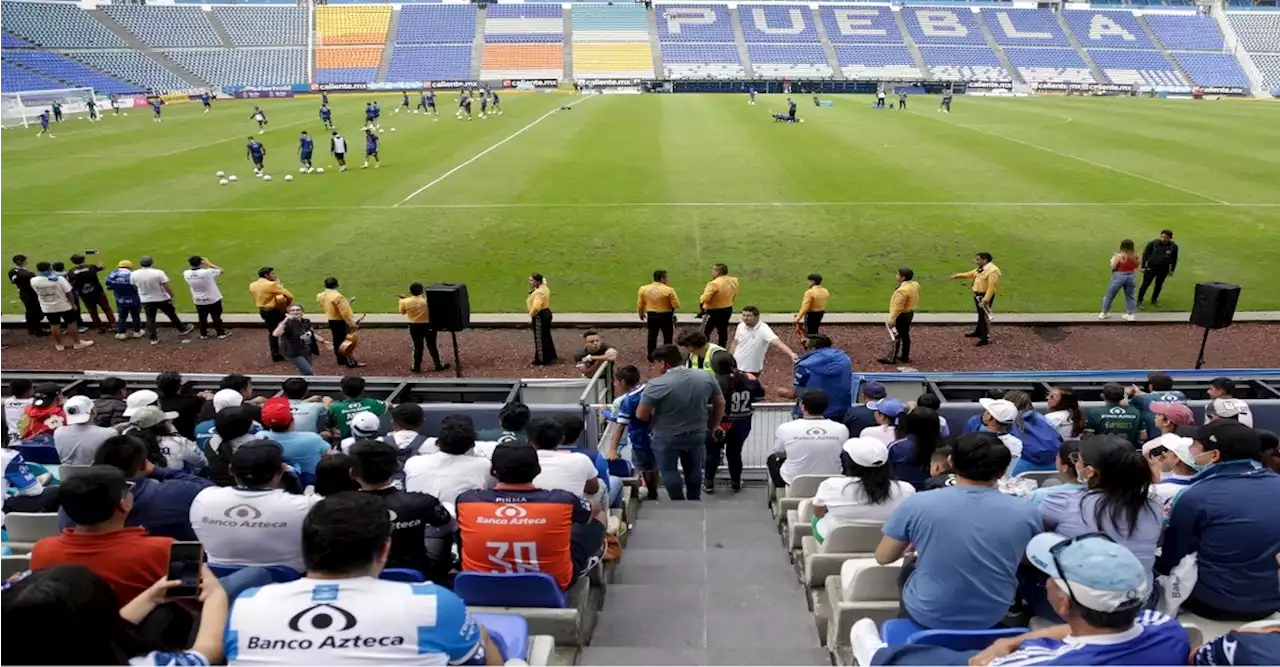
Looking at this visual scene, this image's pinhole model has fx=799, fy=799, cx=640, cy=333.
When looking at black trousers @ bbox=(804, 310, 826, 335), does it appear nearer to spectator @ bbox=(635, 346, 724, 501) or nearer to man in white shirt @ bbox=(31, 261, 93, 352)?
spectator @ bbox=(635, 346, 724, 501)

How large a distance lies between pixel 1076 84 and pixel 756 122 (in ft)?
159

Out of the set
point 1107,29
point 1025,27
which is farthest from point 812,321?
point 1107,29

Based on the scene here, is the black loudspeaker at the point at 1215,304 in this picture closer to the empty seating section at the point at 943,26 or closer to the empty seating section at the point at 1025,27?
the empty seating section at the point at 943,26

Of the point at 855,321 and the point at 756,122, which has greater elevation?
the point at 756,122

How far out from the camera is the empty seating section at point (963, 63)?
79375 mm

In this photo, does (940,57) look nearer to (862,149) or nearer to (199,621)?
(862,149)

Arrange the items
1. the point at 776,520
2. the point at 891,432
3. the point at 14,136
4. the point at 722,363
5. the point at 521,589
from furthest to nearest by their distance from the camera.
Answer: the point at 14,136 → the point at 722,363 → the point at 776,520 → the point at 891,432 → the point at 521,589

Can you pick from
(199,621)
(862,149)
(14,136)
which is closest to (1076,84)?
(862,149)

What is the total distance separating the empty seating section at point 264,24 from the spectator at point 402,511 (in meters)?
90.4

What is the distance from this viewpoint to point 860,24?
299ft

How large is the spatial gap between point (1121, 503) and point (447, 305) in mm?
8730

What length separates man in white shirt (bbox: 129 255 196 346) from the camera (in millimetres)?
13484

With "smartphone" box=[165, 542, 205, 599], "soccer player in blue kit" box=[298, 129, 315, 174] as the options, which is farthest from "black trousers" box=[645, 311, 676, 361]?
"soccer player in blue kit" box=[298, 129, 315, 174]

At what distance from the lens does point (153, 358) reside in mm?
13211
